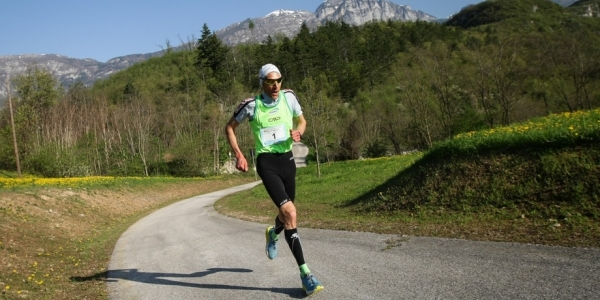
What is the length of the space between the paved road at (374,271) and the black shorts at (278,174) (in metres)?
1.11

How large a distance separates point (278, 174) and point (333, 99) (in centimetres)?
5701

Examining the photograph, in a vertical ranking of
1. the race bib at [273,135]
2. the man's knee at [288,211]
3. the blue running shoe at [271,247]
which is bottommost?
the blue running shoe at [271,247]

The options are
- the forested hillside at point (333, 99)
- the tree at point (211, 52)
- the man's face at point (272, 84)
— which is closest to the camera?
the man's face at point (272, 84)

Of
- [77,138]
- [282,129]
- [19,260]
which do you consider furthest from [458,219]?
[77,138]

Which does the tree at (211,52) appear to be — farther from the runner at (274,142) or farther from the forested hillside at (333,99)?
the runner at (274,142)

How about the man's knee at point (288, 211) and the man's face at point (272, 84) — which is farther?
the man's face at point (272, 84)

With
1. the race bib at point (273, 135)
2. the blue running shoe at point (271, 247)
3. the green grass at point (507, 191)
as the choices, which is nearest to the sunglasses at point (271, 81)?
the race bib at point (273, 135)

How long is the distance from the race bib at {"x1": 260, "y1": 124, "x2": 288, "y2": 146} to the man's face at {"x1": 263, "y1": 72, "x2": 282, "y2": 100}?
1.32 ft

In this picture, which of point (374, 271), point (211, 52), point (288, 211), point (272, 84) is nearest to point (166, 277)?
point (288, 211)

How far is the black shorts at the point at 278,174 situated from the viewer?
4969mm

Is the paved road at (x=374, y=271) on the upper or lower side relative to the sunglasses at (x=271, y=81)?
lower

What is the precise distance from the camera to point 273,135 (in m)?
5.11

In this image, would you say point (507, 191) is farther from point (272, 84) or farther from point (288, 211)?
point (272, 84)

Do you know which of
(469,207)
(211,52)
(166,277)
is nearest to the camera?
(166,277)
